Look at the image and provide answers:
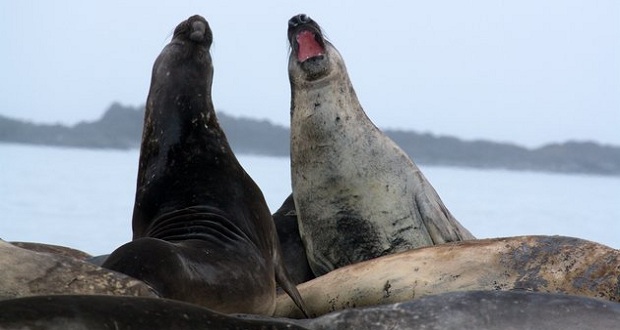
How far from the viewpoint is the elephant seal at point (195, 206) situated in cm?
438

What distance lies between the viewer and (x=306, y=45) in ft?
22.8

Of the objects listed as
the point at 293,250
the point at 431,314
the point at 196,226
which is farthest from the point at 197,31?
the point at 431,314

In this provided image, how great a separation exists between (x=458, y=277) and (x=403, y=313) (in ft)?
4.54

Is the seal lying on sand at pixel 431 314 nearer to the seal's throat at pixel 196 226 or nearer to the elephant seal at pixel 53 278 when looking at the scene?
the elephant seal at pixel 53 278

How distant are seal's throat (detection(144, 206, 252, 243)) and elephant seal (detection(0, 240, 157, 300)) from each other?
1.14 m

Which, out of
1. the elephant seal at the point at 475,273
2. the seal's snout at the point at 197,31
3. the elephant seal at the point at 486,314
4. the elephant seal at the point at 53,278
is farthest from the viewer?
the seal's snout at the point at 197,31

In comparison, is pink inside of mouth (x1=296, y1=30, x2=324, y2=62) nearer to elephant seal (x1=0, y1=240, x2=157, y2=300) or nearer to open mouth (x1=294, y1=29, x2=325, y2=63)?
open mouth (x1=294, y1=29, x2=325, y2=63)

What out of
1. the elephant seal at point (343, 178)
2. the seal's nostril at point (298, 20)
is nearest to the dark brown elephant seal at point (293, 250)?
the elephant seal at point (343, 178)

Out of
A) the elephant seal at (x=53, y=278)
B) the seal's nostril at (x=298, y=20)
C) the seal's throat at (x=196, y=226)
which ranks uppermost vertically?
the seal's nostril at (x=298, y=20)

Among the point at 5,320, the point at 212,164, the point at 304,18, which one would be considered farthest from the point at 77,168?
the point at 5,320

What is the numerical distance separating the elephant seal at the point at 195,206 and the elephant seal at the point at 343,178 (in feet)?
3.63

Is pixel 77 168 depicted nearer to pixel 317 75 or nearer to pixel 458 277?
pixel 317 75

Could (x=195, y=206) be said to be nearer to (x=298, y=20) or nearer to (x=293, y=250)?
(x=293, y=250)

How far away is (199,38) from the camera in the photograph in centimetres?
577
